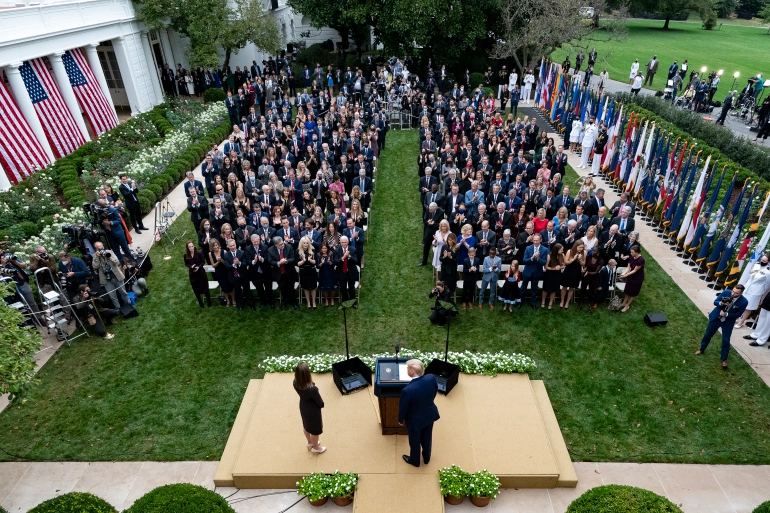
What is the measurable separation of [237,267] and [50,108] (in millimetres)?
14403

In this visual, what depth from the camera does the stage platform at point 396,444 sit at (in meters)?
6.95

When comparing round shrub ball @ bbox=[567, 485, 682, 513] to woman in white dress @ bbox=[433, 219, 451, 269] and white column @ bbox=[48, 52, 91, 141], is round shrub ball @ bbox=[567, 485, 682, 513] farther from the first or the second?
white column @ bbox=[48, 52, 91, 141]

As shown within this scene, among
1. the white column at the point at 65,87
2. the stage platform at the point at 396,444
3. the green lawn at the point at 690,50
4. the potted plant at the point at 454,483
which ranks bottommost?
the green lawn at the point at 690,50

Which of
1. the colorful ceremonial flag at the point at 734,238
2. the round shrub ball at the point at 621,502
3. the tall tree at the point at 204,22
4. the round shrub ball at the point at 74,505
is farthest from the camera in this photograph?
the tall tree at the point at 204,22

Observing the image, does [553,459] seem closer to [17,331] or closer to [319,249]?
[319,249]

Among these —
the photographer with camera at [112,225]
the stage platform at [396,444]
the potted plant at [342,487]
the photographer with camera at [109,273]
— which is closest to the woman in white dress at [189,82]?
the photographer with camera at [112,225]

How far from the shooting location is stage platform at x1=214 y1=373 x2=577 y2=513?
6.95m

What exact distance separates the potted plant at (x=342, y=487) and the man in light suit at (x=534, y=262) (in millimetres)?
5688

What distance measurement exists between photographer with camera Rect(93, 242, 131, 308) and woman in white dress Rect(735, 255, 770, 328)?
13089mm

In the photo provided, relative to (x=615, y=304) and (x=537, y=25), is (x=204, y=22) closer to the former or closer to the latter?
(x=537, y=25)

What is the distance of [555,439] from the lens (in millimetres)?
7637

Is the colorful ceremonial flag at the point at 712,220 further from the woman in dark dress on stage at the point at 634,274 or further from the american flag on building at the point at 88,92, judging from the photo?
the american flag on building at the point at 88,92

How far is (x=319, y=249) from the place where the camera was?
35.7 ft

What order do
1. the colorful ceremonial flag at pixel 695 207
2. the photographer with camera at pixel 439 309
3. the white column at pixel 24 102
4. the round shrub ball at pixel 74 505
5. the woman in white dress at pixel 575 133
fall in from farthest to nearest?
the woman in white dress at pixel 575 133 → the white column at pixel 24 102 → the colorful ceremonial flag at pixel 695 207 → the photographer with camera at pixel 439 309 → the round shrub ball at pixel 74 505
